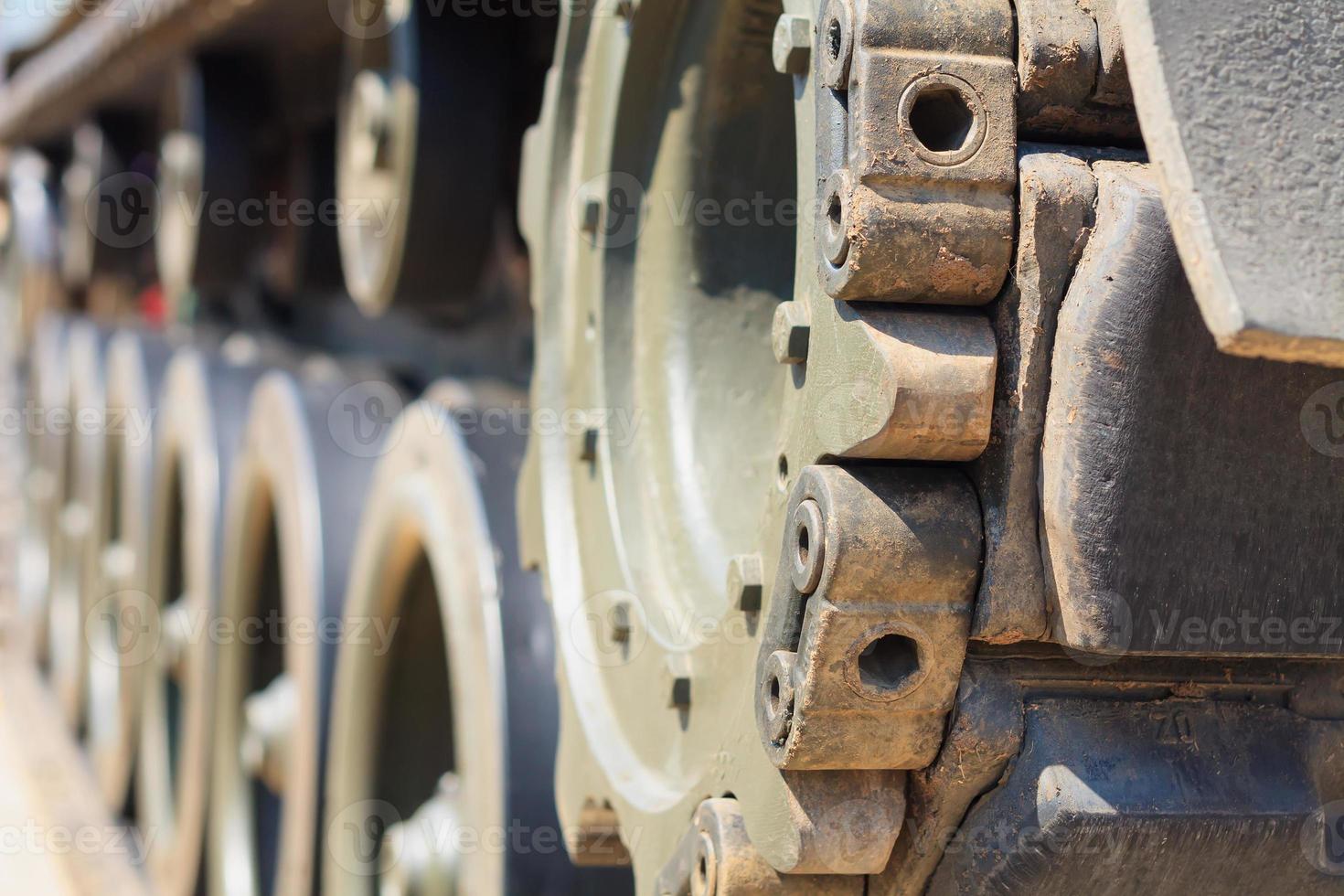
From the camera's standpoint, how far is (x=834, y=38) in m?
0.68

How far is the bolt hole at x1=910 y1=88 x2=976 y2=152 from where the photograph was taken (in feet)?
2.16

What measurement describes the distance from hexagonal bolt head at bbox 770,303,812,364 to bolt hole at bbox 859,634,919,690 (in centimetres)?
15

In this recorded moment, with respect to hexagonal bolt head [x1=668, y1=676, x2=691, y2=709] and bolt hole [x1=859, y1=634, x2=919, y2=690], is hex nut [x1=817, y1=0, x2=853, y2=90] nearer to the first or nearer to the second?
bolt hole [x1=859, y1=634, x2=919, y2=690]

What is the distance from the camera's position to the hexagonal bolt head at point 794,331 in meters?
0.74

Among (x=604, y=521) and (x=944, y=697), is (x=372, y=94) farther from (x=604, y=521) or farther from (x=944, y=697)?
(x=944, y=697)

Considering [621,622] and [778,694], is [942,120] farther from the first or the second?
[621,622]

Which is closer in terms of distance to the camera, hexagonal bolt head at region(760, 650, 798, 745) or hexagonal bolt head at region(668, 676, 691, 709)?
hexagonal bolt head at region(760, 650, 798, 745)

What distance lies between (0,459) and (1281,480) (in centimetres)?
496

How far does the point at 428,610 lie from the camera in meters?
1.72

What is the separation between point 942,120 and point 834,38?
64 mm

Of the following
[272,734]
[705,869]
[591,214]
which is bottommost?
[272,734]

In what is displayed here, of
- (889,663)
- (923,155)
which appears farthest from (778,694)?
(923,155)

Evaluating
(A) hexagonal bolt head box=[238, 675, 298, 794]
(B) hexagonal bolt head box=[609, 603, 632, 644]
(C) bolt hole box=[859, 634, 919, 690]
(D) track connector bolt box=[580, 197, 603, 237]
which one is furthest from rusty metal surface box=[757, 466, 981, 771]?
(A) hexagonal bolt head box=[238, 675, 298, 794]

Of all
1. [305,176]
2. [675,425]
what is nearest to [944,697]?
[675,425]
